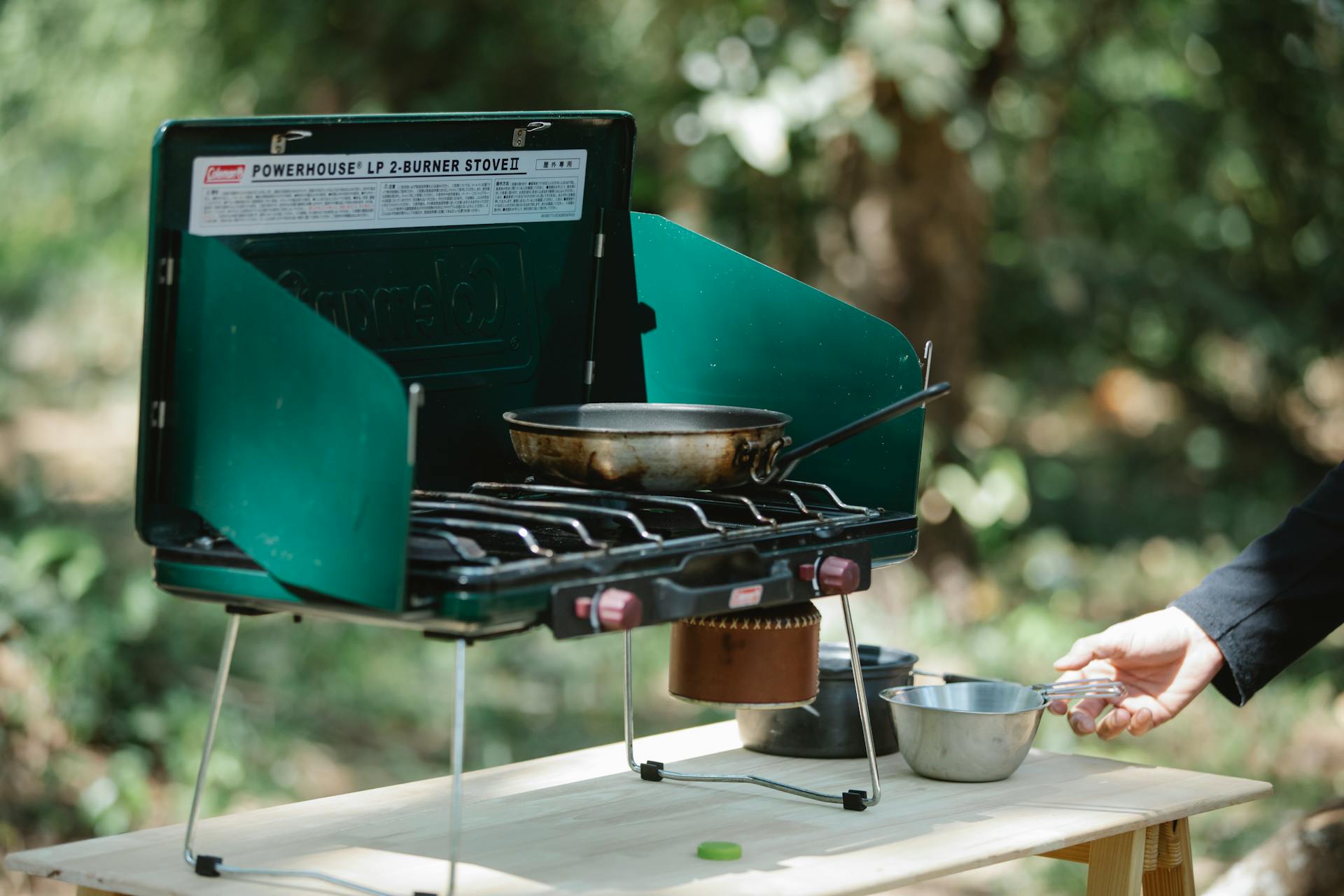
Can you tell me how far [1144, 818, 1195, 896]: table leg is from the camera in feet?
7.78

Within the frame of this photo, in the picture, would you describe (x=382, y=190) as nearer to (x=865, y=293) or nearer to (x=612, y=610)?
(x=612, y=610)

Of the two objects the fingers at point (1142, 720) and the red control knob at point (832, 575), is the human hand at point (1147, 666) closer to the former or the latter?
the fingers at point (1142, 720)

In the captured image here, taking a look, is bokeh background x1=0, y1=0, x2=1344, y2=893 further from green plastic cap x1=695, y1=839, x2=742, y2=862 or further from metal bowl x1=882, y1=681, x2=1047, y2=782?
green plastic cap x1=695, y1=839, x2=742, y2=862

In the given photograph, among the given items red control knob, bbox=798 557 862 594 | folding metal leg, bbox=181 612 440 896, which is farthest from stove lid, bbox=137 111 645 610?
red control knob, bbox=798 557 862 594

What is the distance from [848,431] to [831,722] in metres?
0.68

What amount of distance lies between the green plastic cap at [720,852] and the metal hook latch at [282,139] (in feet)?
3.33

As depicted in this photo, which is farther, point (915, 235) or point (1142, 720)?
point (915, 235)

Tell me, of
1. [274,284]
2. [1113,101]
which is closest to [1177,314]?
[1113,101]

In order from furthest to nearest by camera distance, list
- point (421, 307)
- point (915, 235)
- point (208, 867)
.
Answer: point (915, 235)
point (421, 307)
point (208, 867)

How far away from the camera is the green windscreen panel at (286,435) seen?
5.40 feet

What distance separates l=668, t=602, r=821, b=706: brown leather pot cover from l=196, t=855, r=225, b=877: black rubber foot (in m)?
0.66

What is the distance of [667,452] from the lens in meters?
2.04

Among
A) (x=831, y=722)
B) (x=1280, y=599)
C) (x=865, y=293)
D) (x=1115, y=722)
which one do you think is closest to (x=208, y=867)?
(x=831, y=722)

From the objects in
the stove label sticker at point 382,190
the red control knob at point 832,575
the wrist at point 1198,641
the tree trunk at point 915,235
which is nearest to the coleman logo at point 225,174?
the stove label sticker at point 382,190
